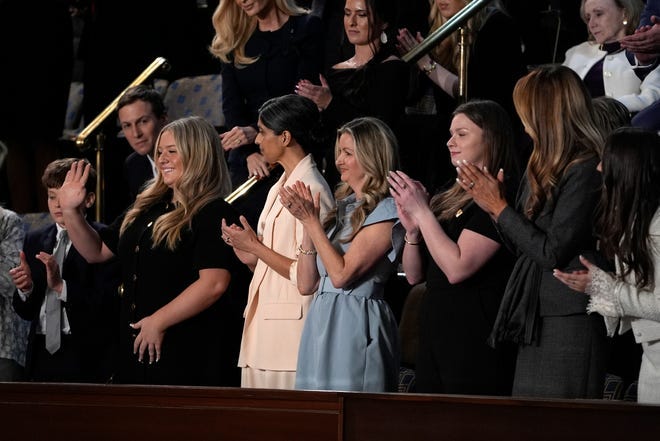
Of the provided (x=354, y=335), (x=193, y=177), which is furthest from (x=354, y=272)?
(x=193, y=177)

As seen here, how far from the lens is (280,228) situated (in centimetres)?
454

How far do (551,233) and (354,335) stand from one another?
0.84 metres

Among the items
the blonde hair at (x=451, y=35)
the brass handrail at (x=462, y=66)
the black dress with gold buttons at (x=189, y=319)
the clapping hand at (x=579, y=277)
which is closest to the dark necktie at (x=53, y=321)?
the black dress with gold buttons at (x=189, y=319)

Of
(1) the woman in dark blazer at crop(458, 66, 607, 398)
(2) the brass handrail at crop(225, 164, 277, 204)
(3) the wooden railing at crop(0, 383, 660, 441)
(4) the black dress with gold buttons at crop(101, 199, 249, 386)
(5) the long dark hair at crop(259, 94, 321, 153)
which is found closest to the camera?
(3) the wooden railing at crop(0, 383, 660, 441)

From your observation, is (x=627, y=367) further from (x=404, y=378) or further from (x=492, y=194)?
(x=492, y=194)

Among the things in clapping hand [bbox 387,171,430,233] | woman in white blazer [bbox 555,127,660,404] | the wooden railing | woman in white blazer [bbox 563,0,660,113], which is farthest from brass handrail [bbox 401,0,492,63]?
the wooden railing

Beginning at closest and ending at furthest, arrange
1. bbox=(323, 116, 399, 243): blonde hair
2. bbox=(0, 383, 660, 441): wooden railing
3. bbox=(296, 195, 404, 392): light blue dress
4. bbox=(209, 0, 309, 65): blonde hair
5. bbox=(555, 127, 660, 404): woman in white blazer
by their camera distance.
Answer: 1. bbox=(0, 383, 660, 441): wooden railing
2. bbox=(555, 127, 660, 404): woman in white blazer
3. bbox=(296, 195, 404, 392): light blue dress
4. bbox=(323, 116, 399, 243): blonde hair
5. bbox=(209, 0, 309, 65): blonde hair

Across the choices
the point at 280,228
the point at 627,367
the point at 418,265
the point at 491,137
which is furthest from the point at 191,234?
the point at 627,367

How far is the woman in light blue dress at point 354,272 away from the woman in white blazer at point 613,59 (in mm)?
1265

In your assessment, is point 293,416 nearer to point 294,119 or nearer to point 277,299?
point 277,299

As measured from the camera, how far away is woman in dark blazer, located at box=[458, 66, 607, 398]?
3.56 metres

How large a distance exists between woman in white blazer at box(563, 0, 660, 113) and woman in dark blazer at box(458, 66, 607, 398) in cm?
128

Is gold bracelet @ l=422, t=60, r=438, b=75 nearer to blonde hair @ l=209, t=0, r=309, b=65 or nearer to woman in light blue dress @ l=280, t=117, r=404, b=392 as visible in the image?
blonde hair @ l=209, t=0, r=309, b=65

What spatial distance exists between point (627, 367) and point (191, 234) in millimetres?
1733
